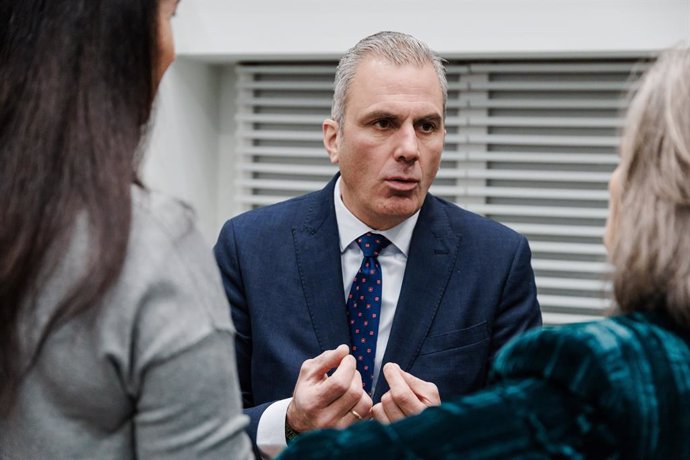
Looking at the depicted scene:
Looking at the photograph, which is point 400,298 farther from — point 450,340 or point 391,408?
point 391,408

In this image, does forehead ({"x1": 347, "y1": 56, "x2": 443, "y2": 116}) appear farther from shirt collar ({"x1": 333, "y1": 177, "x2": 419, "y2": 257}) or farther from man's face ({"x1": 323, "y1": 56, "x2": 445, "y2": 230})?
shirt collar ({"x1": 333, "y1": 177, "x2": 419, "y2": 257})

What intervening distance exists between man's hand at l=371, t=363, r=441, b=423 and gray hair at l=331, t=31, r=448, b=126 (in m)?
0.78

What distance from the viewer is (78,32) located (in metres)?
Answer: 1.07

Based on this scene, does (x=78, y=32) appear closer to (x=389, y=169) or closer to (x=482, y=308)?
(x=389, y=169)

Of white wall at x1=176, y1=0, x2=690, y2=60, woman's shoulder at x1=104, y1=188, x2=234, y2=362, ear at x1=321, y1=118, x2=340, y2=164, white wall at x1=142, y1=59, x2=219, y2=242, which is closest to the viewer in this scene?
woman's shoulder at x1=104, y1=188, x2=234, y2=362

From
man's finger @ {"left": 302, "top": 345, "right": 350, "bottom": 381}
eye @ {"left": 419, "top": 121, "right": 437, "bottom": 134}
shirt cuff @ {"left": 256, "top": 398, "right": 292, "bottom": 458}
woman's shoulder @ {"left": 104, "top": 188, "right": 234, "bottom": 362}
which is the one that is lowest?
shirt cuff @ {"left": 256, "top": 398, "right": 292, "bottom": 458}

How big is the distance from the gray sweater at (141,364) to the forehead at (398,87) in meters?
1.24

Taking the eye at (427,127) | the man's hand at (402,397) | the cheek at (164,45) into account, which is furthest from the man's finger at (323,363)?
the cheek at (164,45)

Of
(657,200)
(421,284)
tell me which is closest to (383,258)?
(421,284)

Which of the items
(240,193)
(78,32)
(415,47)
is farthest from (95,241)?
(240,193)

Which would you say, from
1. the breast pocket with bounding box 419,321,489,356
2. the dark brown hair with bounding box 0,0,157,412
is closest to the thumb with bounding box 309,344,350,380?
the breast pocket with bounding box 419,321,489,356

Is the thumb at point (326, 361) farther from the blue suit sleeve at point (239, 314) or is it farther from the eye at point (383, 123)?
the eye at point (383, 123)

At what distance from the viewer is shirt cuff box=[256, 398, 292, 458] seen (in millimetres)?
2023

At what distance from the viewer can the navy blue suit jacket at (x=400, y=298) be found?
2.16 metres
